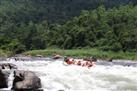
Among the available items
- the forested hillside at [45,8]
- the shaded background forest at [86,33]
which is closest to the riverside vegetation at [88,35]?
the shaded background forest at [86,33]

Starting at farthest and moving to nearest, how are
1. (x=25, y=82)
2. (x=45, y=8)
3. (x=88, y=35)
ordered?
(x=45, y=8)
(x=88, y=35)
(x=25, y=82)

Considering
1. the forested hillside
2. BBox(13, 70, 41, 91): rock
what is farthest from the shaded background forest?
BBox(13, 70, 41, 91): rock

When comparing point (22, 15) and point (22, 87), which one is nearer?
point (22, 87)

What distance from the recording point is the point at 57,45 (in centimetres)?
9231

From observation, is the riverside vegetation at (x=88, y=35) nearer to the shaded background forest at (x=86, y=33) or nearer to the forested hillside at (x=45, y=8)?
the shaded background forest at (x=86, y=33)

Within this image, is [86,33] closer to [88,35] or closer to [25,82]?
[88,35]

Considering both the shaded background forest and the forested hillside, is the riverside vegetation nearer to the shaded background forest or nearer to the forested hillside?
the shaded background forest

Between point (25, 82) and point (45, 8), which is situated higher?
point (25, 82)

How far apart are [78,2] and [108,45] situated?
275 ft

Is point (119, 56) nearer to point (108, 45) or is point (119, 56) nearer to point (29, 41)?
point (108, 45)

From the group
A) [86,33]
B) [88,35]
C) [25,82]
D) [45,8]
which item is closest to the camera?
[25,82]

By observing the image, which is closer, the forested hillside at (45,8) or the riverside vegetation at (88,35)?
the riverside vegetation at (88,35)

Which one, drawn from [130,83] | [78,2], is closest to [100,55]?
[130,83]

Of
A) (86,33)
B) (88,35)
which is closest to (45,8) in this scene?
(86,33)
